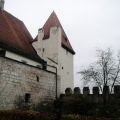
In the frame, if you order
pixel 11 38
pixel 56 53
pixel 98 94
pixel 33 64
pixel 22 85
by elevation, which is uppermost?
pixel 11 38

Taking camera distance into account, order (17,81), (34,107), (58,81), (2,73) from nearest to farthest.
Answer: (2,73)
(17,81)
(34,107)
(58,81)

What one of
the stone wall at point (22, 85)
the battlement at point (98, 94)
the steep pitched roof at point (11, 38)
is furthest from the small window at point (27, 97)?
the battlement at point (98, 94)

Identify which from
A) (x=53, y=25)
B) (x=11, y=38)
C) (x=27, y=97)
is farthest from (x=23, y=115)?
(x=53, y=25)

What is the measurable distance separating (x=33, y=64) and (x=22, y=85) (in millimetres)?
4345

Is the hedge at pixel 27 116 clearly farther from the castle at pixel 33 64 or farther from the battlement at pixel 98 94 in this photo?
the battlement at pixel 98 94

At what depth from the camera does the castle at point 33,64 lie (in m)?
15.4

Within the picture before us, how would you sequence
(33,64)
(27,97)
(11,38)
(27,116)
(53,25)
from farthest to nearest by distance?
(53,25), (33,64), (11,38), (27,97), (27,116)

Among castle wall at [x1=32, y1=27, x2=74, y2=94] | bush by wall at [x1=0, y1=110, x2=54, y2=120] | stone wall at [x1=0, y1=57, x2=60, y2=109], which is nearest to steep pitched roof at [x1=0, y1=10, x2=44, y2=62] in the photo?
castle wall at [x1=32, y1=27, x2=74, y2=94]

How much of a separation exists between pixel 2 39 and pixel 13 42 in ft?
5.21

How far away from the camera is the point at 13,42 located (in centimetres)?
1938

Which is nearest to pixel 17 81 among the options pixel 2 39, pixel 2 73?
pixel 2 73

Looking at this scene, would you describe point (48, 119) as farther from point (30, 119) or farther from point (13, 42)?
point (13, 42)

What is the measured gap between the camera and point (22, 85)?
16516 mm

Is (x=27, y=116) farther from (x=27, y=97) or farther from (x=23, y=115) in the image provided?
(x=27, y=97)
